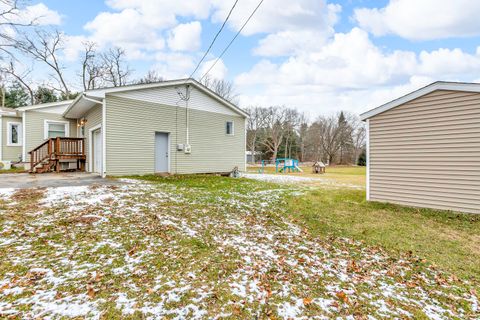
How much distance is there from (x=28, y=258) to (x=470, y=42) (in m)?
16.3

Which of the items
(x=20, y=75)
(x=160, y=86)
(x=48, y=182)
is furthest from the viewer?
(x=20, y=75)

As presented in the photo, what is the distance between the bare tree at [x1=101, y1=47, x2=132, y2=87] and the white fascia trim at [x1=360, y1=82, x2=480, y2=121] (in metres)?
26.8

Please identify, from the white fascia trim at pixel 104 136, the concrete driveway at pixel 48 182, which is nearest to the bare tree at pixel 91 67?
the white fascia trim at pixel 104 136

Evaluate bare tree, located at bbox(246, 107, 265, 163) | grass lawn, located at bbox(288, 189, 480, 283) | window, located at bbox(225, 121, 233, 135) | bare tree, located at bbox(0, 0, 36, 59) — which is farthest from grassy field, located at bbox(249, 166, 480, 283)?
bare tree, located at bbox(246, 107, 265, 163)

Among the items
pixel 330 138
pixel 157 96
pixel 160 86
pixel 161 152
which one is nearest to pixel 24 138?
pixel 161 152

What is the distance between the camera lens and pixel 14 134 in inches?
550

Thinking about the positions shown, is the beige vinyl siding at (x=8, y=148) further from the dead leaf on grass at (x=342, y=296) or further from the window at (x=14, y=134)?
the dead leaf on grass at (x=342, y=296)

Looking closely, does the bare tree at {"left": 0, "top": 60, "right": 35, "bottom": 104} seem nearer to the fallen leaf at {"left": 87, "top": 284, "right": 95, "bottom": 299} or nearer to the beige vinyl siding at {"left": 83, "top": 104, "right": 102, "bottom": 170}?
the beige vinyl siding at {"left": 83, "top": 104, "right": 102, "bottom": 170}

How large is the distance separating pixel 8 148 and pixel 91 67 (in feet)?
48.9

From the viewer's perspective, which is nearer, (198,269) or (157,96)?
(198,269)

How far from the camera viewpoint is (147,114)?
417 inches

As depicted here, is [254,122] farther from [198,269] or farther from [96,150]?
[198,269]

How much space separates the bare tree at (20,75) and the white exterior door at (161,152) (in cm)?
1775

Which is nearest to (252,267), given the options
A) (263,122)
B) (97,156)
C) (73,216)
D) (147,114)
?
(73,216)
